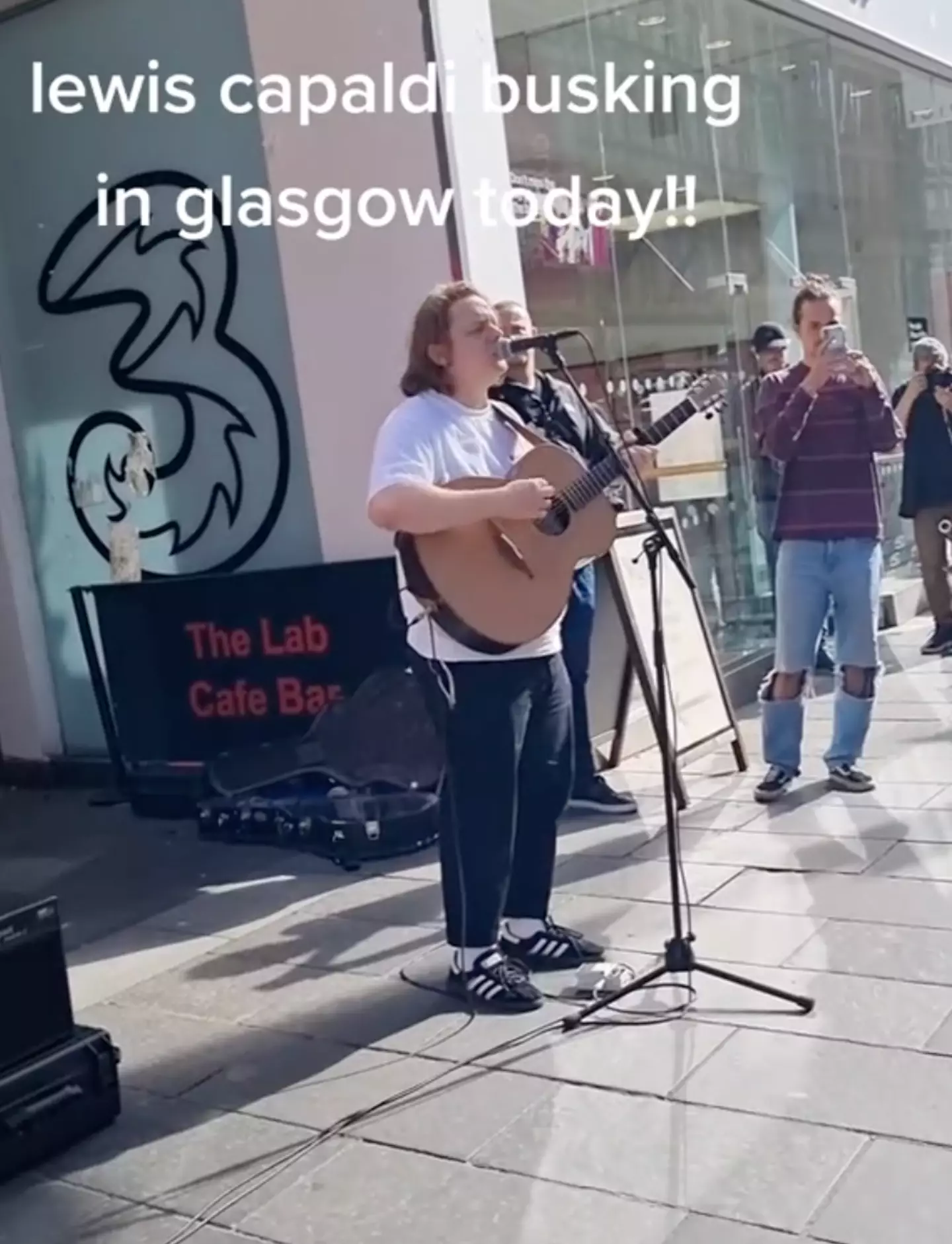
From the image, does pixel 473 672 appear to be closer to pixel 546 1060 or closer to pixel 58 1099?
pixel 546 1060

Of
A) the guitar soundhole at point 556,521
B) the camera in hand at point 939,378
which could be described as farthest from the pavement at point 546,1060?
the camera in hand at point 939,378

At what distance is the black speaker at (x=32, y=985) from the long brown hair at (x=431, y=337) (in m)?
1.49

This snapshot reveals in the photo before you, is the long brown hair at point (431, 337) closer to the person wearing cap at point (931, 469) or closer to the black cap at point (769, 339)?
the black cap at point (769, 339)

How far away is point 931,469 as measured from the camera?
25.6 feet

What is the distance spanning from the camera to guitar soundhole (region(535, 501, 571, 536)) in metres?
3.64

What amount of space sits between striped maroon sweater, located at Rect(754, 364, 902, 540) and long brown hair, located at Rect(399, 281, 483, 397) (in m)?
1.74

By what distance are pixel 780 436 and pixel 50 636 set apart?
3.61 metres

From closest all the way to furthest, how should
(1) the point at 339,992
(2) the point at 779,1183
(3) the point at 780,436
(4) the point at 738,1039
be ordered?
(2) the point at 779,1183 < (4) the point at 738,1039 < (1) the point at 339,992 < (3) the point at 780,436

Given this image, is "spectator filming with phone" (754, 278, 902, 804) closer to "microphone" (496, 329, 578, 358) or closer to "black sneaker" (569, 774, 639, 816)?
"black sneaker" (569, 774, 639, 816)

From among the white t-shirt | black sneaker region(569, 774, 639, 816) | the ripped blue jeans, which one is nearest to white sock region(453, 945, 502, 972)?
the white t-shirt

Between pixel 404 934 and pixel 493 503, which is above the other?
pixel 493 503

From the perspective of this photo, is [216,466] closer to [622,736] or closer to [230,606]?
[230,606]

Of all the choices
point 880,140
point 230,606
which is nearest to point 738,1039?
point 230,606

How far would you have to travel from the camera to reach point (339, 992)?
3.87m
